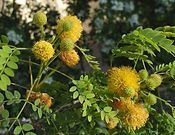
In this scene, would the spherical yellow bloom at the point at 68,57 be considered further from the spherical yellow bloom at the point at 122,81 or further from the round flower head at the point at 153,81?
the round flower head at the point at 153,81

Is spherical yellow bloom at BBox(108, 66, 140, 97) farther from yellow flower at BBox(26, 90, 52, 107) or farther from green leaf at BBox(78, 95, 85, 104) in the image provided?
yellow flower at BBox(26, 90, 52, 107)

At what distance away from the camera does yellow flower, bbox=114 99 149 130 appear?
1479 mm

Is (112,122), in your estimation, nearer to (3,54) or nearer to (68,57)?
(68,57)

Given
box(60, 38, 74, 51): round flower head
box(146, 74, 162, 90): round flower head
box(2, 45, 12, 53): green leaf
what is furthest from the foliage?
box(2, 45, 12, 53): green leaf

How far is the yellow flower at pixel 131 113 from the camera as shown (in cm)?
148

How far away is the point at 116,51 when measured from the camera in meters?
1.57

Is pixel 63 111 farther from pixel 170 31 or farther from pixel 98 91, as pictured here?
pixel 170 31

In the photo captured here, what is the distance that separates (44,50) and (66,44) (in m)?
0.06

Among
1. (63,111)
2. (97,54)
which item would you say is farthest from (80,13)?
(63,111)

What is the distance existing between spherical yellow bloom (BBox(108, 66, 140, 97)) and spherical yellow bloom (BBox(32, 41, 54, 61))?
0.17 m

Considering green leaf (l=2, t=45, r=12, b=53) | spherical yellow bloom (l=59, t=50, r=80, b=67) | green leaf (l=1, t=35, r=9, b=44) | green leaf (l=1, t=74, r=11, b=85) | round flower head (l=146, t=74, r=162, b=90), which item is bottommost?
round flower head (l=146, t=74, r=162, b=90)

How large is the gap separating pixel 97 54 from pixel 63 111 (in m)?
2.61

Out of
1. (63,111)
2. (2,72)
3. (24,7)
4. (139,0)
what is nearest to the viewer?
Answer: (2,72)

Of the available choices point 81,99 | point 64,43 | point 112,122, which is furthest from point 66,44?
point 112,122
